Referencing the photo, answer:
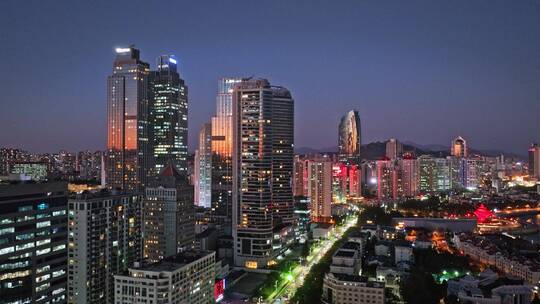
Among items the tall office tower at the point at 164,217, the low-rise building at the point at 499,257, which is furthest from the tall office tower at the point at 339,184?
the tall office tower at the point at 164,217

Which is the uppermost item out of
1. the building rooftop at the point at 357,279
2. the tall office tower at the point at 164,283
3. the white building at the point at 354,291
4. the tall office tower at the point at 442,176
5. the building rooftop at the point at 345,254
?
the tall office tower at the point at 442,176

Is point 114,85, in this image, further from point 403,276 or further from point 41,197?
point 403,276

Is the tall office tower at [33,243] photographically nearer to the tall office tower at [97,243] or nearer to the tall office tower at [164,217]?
the tall office tower at [97,243]

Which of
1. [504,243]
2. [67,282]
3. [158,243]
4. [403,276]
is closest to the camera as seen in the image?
[67,282]

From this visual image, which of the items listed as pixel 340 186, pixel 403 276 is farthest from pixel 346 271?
pixel 340 186

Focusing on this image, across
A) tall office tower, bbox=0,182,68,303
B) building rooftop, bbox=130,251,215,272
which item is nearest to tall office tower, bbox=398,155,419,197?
building rooftop, bbox=130,251,215,272

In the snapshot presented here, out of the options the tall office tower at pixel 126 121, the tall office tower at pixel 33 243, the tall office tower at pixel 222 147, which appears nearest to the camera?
the tall office tower at pixel 33 243

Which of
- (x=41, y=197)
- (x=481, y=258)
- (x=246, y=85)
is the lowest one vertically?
(x=481, y=258)
